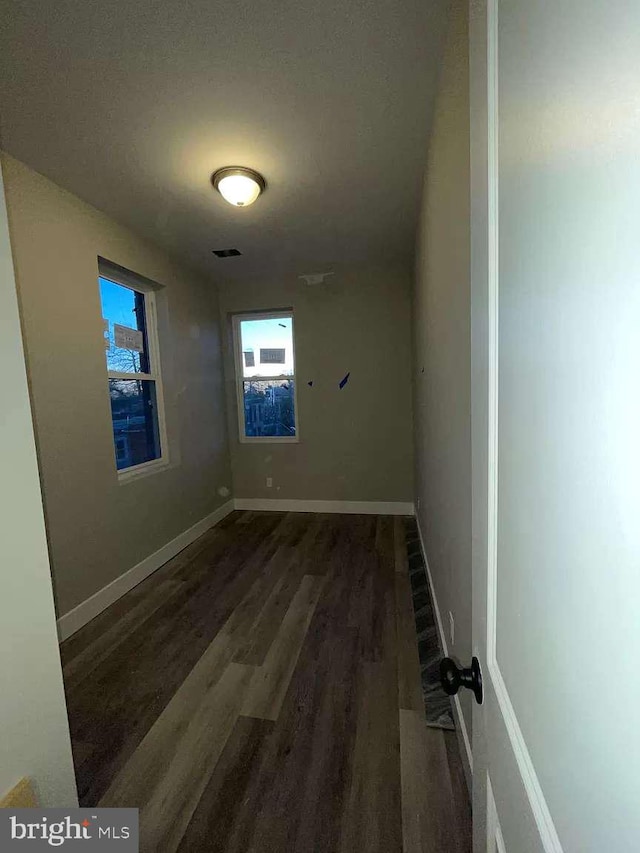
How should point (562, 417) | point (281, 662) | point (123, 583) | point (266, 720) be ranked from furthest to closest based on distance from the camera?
1. point (123, 583)
2. point (281, 662)
3. point (266, 720)
4. point (562, 417)

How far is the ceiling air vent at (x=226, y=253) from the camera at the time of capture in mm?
3160

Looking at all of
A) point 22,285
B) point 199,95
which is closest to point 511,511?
point 199,95

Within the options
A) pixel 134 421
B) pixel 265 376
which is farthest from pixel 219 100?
pixel 265 376

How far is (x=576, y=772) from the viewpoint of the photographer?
0.31m

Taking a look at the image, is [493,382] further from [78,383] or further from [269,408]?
[269,408]

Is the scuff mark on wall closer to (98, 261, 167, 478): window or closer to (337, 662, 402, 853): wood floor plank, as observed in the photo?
(98, 261, 167, 478): window

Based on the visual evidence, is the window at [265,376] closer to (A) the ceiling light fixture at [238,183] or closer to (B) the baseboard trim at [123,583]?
(B) the baseboard trim at [123,583]

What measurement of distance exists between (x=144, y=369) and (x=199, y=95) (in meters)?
2.02

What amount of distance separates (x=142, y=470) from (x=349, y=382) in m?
2.19

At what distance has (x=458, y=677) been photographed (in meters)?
0.60

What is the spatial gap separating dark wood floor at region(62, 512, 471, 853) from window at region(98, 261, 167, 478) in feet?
3.56
